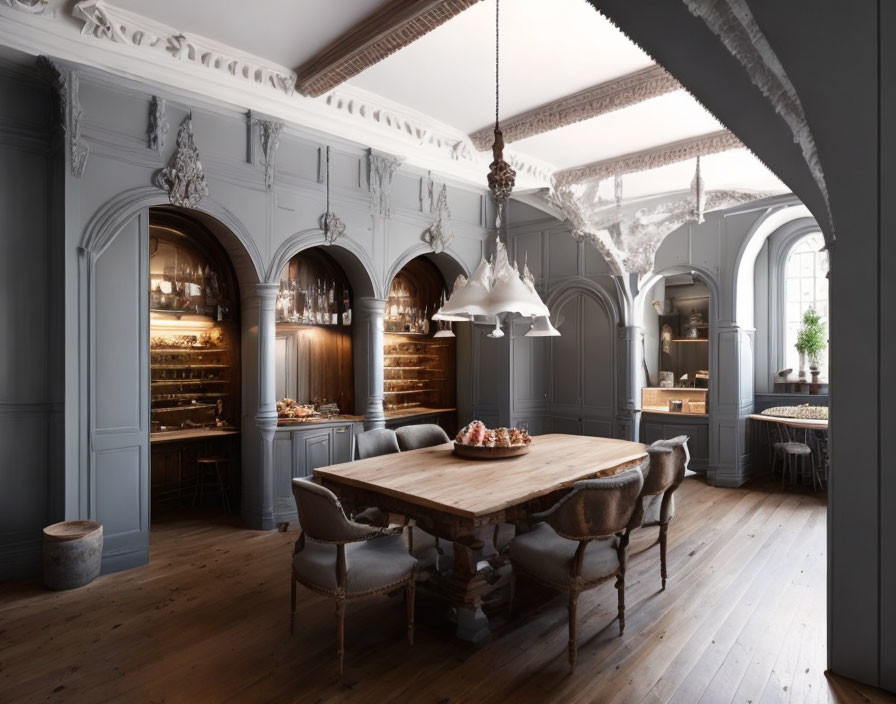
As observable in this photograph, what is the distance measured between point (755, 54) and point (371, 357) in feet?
17.3

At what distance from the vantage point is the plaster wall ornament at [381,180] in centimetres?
616

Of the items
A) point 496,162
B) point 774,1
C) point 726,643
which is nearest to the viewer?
point 774,1

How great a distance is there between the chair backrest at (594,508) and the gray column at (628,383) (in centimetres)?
435

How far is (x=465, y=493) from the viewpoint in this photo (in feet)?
10.5

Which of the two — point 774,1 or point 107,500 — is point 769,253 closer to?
point 774,1

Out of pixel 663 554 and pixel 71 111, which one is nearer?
pixel 663 554

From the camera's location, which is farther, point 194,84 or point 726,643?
point 194,84

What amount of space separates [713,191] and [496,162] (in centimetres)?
460

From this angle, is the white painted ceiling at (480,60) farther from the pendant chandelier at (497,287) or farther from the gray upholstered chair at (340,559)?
the gray upholstered chair at (340,559)

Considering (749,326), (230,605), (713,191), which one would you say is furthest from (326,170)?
(749,326)

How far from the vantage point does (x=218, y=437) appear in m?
6.03

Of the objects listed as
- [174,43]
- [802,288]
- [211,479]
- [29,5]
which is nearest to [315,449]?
[211,479]

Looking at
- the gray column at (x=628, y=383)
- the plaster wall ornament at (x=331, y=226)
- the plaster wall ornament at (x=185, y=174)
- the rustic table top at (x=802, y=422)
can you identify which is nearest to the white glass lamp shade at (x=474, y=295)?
the plaster wall ornament at (x=331, y=226)

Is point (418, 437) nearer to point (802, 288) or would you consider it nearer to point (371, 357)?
point (371, 357)
